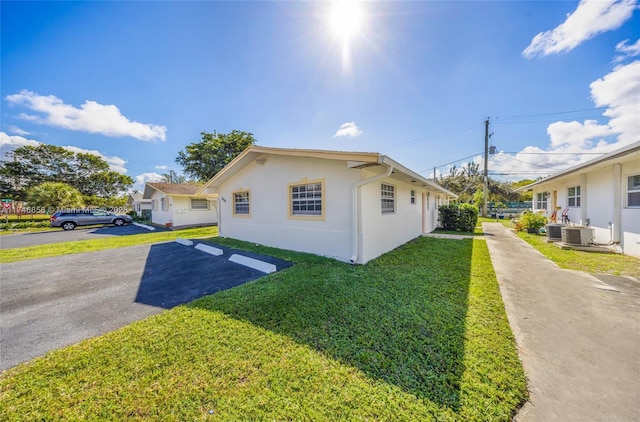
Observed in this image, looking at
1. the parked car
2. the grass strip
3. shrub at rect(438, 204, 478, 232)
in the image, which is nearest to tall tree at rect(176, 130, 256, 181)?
the parked car

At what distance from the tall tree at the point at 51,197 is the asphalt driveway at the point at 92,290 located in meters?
19.8

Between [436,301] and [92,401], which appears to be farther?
[436,301]

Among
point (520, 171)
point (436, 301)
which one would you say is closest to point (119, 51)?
point (436, 301)

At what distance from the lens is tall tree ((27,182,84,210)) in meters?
19.2

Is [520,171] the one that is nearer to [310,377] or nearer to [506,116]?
[506,116]

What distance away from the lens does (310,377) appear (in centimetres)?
213

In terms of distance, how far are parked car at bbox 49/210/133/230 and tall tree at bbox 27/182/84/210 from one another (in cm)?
489

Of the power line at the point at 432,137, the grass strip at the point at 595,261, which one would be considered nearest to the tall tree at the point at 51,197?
the power line at the point at 432,137

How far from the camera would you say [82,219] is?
1677cm

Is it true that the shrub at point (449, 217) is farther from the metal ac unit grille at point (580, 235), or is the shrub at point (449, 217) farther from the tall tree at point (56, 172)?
the tall tree at point (56, 172)

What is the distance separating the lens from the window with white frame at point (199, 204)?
1698 centimetres

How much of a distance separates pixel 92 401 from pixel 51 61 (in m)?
12.4

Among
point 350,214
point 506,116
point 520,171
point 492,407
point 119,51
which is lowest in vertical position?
point 492,407

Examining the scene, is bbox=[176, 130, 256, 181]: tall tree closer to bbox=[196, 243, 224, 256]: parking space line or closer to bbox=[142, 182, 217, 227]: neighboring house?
bbox=[142, 182, 217, 227]: neighboring house
